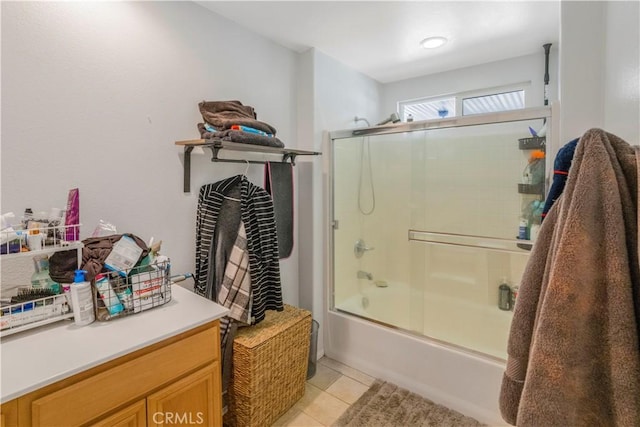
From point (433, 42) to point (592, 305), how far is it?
6.95 feet

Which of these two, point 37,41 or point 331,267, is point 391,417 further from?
point 37,41

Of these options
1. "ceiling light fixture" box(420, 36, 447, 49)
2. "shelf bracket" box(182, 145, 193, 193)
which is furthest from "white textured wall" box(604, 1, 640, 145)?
"shelf bracket" box(182, 145, 193, 193)

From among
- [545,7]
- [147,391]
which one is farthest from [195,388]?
[545,7]

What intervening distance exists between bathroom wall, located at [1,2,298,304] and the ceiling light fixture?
3.75 ft

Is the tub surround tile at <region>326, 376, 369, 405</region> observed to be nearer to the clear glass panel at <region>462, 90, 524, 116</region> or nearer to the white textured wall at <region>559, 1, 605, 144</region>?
the white textured wall at <region>559, 1, 605, 144</region>

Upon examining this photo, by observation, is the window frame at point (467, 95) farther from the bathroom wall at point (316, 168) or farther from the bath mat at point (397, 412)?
the bath mat at point (397, 412)

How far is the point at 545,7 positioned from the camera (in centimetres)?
183

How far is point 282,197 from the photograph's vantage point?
7.00 feet

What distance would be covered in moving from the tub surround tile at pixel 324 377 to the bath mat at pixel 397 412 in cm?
25

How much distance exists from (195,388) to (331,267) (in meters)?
1.39

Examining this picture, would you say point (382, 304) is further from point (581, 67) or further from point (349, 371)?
point (581, 67)

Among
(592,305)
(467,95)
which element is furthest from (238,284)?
(467,95)

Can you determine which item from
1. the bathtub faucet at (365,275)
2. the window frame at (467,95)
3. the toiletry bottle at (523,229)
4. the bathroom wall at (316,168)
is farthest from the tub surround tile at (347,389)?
the window frame at (467,95)

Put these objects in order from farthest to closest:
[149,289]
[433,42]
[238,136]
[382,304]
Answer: [382,304], [433,42], [238,136], [149,289]
